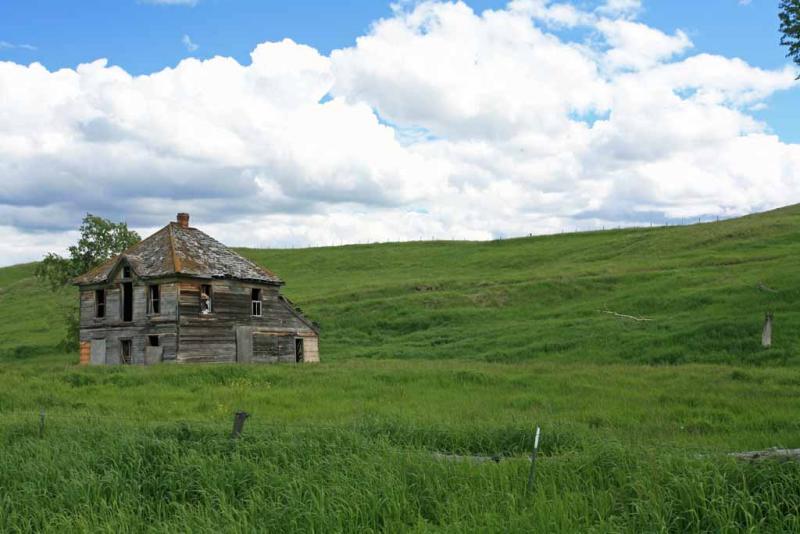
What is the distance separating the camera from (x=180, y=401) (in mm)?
20859

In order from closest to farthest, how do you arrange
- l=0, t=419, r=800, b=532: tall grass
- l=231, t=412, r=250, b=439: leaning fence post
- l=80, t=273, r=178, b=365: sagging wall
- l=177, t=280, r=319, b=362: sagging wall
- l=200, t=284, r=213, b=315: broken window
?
l=0, t=419, r=800, b=532: tall grass → l=231, t=412, r=250, b=439: leaning fence post → l=80, t=273, r=178, b=365: sagging wall → l=177, t=280, r=319, b=362: sagging wall → l=200, t=284, r=213, b=315: broken window

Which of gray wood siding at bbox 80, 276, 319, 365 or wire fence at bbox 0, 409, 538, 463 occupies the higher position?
gray wood siding at bbox 80, 276, 319, 365

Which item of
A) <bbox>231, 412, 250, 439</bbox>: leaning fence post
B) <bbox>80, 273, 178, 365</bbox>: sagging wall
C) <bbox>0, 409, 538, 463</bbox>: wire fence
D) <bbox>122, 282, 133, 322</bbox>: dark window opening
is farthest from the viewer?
<bbox>122, 282, 133, 322</bbox>: dark window opening

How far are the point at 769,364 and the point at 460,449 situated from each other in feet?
59.4

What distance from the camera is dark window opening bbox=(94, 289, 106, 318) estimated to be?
40125 millimetres

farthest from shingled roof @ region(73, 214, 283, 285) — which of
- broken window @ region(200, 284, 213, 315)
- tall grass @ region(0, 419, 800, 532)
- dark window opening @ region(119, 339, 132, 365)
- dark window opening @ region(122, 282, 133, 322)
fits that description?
tall grass @ region(0, 419, 800, 532)

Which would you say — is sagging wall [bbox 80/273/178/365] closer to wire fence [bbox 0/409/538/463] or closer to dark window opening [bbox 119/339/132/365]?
dark window opening [bbox 119/339/132/365]

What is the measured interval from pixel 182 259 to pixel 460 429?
2742cm

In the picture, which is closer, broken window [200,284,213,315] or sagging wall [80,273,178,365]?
sagging wall [80,273,178,365]

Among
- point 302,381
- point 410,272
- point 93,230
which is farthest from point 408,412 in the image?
point 410,272

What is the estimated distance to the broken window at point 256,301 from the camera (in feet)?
132

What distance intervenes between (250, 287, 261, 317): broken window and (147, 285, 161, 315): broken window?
4.91m

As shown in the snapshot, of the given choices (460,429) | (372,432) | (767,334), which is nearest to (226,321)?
(767,334)

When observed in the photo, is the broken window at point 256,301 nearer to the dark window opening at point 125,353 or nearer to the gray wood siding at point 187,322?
the gray wood siding at point 187,322
